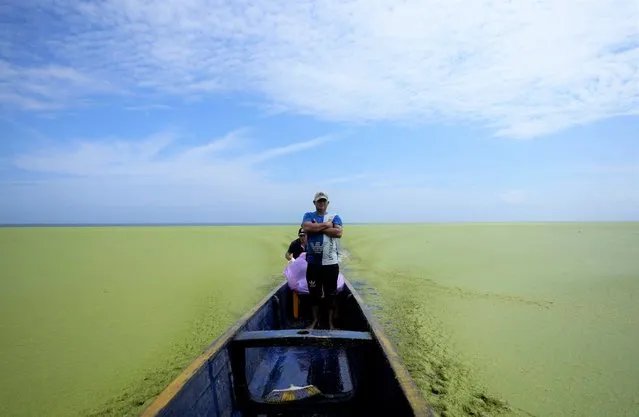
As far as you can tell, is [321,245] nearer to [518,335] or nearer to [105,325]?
[518,335]

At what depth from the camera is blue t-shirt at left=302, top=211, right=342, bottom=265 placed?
4.30 meters

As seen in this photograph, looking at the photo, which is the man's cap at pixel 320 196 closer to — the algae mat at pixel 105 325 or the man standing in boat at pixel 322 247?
the man standing in boat at pixel 322 247

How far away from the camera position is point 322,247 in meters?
4.30

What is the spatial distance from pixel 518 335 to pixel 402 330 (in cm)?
175

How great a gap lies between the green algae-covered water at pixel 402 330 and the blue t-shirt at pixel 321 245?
5.60ft

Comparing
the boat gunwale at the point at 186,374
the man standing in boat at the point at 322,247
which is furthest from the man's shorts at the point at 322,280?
the boat gunwale at the point at 186,374

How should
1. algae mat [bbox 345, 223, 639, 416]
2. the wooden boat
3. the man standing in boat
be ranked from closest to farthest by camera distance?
the wooden boat
algae mat [bbox 345, 223, 639, 416]
the man standing in boat

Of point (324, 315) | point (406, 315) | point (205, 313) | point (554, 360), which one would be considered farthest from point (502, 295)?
point (205, 313)

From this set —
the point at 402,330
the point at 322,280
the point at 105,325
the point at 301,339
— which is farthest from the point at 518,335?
the point at 105,325

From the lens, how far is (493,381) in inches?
162

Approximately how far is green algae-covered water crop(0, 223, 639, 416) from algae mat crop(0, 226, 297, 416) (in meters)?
0.02

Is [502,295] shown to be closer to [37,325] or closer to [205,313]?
[205,313]

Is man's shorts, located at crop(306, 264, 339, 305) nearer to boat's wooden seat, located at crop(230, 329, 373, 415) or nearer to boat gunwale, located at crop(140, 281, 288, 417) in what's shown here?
boat's wooden seat, located at crop(230, 329, 373, 415)

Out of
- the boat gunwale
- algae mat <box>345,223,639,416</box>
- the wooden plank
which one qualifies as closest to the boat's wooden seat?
the wooden plank
